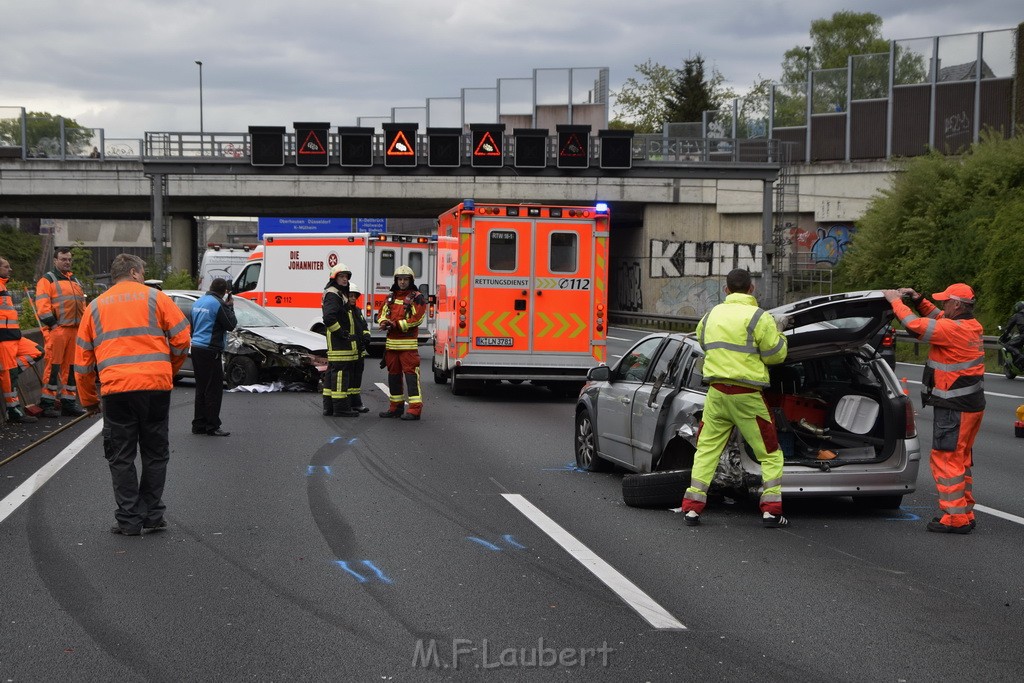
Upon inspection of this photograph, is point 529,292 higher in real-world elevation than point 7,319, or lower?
higher

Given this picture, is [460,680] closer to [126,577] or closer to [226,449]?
[126,577]

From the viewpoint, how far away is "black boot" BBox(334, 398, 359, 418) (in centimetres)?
1543

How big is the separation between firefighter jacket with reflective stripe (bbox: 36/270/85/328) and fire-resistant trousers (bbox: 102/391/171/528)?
22.4ft

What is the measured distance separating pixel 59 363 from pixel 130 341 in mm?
7267

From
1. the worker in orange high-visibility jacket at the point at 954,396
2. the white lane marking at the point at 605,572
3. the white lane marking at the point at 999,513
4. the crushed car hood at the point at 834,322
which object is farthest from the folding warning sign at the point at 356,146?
the worker in orange high-visibility jacket at the point at 954,396

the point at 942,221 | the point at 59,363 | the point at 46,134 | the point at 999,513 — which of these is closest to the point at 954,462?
the point at 999,513

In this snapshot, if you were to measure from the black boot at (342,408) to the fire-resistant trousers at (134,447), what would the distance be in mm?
7489

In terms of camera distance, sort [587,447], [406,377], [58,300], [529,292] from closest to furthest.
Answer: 1. [587,447]
2. [58,300]
3. [406,377]
4. [529,292]

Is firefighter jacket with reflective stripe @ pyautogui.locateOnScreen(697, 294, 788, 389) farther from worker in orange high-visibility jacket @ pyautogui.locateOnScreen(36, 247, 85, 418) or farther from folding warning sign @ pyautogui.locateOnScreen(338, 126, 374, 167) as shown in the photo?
folding warning sign @ pyautogui.locateOnScreen(338, 126, 374, 167)

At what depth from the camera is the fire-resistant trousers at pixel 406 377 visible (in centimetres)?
1519

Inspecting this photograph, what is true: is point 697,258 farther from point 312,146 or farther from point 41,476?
point 41,476

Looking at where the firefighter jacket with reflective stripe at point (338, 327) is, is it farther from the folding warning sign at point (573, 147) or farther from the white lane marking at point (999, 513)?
the folding warning sign at point (573, 147)

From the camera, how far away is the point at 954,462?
8.20m

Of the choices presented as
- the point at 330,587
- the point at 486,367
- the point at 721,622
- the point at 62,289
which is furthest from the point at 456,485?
the point at 486,367
